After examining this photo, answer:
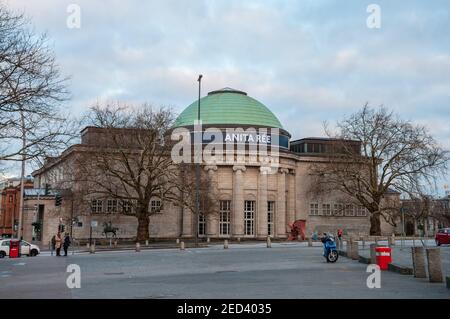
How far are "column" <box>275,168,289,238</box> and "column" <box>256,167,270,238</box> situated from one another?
7.76 feet

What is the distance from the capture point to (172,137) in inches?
2110

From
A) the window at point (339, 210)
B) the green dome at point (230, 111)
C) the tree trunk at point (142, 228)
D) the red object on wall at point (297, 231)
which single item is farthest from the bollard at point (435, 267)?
the green dome at point (230, 111)

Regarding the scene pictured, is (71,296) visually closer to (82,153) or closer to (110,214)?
(82,153)

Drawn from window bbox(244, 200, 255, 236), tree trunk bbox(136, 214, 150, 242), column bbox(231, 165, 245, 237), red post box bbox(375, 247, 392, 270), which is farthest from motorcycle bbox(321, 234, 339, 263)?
window bbox(244, 200, 255, 236)

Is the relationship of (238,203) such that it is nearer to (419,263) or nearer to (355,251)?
(355,251)

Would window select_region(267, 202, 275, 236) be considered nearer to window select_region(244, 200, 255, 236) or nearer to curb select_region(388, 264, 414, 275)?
window select_region(244, 200, 255, 236)

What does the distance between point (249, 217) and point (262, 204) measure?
105 inches

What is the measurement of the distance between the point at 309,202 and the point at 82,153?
41.6 meters

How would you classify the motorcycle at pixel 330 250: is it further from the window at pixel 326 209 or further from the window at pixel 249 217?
the window at pixel 326 209

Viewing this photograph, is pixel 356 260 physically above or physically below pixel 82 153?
below

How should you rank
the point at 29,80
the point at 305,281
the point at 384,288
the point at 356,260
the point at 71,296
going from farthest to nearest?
the point at 356,260
the point at 29,80
the point at 305,281
the point at 384,288
the point at 71,296

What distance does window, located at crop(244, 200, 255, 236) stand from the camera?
247ft

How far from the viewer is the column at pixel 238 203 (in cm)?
7288
